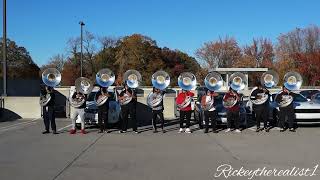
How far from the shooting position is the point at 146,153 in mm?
12312

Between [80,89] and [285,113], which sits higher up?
[80,89]

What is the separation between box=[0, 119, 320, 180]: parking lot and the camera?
9.69m

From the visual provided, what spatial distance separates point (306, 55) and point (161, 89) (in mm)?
53829

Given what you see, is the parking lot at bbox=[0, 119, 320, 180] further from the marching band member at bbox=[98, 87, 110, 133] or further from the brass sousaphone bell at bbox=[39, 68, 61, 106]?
the brass sousaphone bell at bbox=[39, 68, 61, 106]

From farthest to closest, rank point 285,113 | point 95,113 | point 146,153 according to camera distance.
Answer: point 95,113
point 285,113
point 146,153

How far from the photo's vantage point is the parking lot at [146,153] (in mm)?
9688

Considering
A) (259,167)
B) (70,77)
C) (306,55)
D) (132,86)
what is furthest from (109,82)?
(70,77)

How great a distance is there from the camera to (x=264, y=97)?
1800cm

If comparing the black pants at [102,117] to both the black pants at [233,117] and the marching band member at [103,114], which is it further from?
the black pants at [233,117]

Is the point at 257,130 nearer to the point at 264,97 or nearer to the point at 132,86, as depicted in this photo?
the point at 264,97

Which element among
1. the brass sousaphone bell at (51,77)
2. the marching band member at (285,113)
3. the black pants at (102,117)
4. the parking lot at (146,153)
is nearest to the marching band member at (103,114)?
the black pants at (102,117)

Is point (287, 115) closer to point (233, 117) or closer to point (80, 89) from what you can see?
point (233, 117)

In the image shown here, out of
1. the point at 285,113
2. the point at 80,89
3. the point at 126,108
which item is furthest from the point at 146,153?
the point at 285,113

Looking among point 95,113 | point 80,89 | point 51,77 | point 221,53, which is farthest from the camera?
point 221,53
